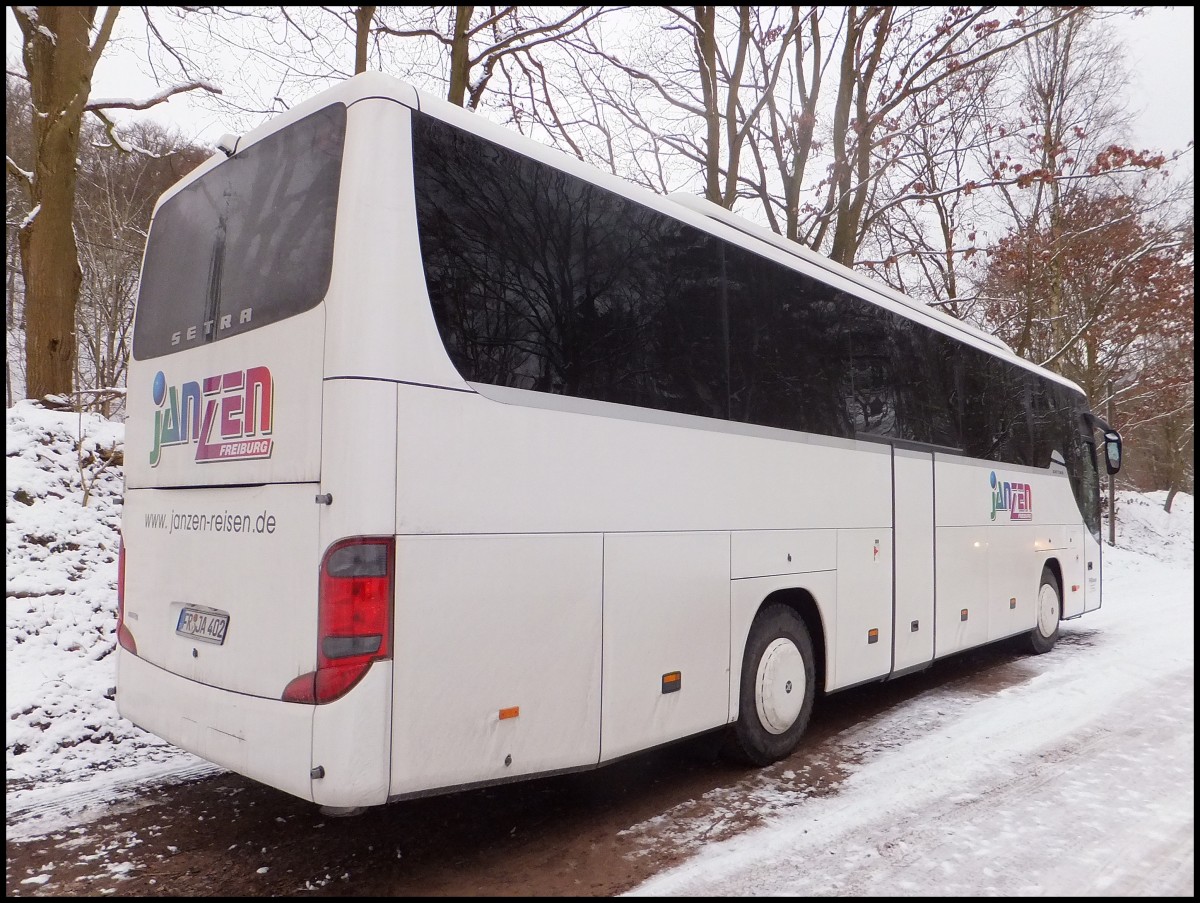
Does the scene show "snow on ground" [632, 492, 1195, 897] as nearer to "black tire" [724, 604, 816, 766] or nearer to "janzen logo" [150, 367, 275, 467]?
"black tire" [724, 604, 816, 766]

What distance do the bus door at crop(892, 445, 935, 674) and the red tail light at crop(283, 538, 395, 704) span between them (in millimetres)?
4908

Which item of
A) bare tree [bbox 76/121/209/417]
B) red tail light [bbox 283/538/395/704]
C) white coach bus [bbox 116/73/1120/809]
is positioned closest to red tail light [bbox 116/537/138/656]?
white coach bus [bbox 116/73/1120/809]

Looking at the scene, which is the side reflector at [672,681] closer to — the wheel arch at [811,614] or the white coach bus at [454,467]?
the white coach bus at [454,467]

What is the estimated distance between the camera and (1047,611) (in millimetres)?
10148

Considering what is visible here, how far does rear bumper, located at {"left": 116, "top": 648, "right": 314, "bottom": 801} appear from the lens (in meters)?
3.42

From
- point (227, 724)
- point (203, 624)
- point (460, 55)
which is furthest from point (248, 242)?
point (460, 55)

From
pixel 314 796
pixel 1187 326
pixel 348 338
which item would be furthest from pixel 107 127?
pixel 1187 326

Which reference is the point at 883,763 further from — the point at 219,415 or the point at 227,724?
the point at 219,415

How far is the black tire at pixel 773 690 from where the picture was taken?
543cm

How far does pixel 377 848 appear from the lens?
4188mm

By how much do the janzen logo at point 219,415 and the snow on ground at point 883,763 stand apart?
213 cm

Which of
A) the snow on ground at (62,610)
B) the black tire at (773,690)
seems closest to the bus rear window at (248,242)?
the snow on ground at (62,610)

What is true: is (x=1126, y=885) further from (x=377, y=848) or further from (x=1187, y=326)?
(x=1187, y=326)

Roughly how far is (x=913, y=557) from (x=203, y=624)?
563 centimetres
